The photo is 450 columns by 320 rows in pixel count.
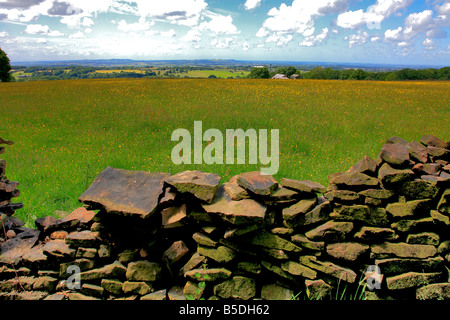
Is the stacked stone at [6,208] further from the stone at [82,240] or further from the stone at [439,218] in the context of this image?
the stone at [439,218]

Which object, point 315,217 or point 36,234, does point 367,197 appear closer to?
point 315,217

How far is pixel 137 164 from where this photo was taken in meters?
7.87

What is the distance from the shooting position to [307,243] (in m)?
3.75

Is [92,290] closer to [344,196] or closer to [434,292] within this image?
[344,196]

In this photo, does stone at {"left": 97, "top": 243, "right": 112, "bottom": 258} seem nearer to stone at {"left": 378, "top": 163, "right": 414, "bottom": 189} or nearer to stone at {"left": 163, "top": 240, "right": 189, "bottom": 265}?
stone at {"left": 163, "top": 240, "right": 189, "bottom": 265}

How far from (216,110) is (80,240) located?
38.1 feet

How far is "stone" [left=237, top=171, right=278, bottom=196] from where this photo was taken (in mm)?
3758

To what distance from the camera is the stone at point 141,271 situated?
3.93 m

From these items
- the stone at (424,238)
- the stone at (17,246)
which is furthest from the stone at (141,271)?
the stone at (424,238)

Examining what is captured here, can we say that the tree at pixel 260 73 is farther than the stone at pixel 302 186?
Yes

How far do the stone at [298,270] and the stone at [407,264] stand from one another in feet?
2.97

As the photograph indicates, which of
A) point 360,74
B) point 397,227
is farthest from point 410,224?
point 360,74
